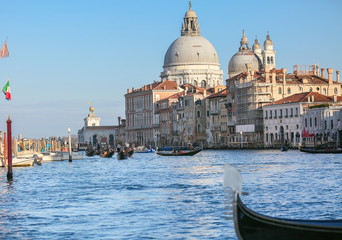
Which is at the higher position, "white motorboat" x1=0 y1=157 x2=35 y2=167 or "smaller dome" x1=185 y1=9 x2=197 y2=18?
"smaller dome" x1=185 y1=9 x2=197 y2=18

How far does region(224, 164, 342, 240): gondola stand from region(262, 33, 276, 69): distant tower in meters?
129

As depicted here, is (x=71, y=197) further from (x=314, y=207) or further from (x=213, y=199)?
(x=314, y=207)

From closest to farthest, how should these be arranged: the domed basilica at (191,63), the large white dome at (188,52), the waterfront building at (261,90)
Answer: the waterfront building at (261,90) < the domed basilica at (191,63) < the large white dome at (188,52)

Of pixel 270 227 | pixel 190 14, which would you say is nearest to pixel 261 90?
pixel 190 14

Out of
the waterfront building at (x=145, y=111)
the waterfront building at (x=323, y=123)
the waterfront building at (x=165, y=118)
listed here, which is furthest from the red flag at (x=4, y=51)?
the waterfront building at (x=145, y=111)

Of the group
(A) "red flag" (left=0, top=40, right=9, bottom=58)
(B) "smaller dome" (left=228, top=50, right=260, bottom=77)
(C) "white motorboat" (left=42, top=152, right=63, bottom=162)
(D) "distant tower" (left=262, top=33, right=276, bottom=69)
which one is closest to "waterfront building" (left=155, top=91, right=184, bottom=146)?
(B) "smaller dome" (left=228, top=50, right=260, bottom=77)

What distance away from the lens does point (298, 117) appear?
81688 millimetres

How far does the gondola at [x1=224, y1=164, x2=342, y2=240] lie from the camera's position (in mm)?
10750

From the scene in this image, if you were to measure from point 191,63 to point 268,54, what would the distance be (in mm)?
14279

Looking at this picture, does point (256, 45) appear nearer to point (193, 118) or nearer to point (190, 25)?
point (190, 25)

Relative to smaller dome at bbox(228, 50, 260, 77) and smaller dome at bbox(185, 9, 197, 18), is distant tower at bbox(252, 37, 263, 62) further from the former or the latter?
smaller dome at bbox(185, 9, 197, 18)

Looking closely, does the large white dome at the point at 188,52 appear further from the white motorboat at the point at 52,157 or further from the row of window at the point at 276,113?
the white motorboat at the point at 52,157

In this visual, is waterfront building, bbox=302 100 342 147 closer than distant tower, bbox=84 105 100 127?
Yes

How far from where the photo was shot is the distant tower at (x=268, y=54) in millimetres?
139875
